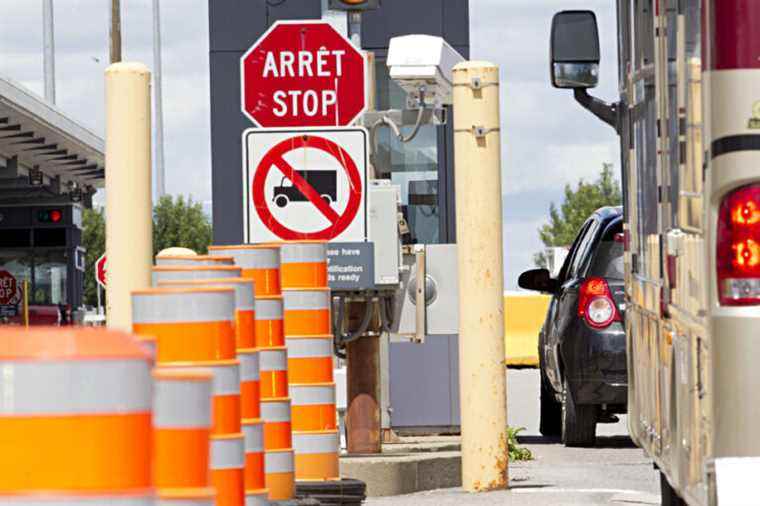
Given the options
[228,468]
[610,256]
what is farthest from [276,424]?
[610,256]

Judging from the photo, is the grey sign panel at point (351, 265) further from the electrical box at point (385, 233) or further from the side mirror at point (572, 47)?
the side mirror at point (572, 47)

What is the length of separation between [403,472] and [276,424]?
3526mm

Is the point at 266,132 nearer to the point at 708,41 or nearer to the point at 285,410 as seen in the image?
the point at 285,410

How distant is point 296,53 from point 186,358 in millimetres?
5514

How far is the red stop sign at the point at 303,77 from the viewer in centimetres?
1208

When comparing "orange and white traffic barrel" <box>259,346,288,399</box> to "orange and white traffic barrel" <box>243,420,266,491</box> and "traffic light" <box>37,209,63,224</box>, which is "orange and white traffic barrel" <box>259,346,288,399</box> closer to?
"orange and white traffic barrel" <box>243,420,266,491</box>

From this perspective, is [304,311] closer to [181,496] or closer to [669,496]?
[669,496]

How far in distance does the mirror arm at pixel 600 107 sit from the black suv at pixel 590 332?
4.54 m

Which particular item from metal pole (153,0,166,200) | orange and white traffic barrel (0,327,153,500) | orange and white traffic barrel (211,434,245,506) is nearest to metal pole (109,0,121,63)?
metal pole (153,0,166,200)

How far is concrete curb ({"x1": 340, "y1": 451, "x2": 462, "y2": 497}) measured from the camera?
12.4 metres

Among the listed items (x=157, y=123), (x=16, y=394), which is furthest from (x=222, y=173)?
(x=157, y=123)

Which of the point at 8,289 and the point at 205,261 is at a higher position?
the point at 205,261

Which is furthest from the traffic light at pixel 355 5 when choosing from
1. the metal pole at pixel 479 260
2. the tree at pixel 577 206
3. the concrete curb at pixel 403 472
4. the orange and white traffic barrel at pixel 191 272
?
the tree at pixel 577 206

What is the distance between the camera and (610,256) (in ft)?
51.7
